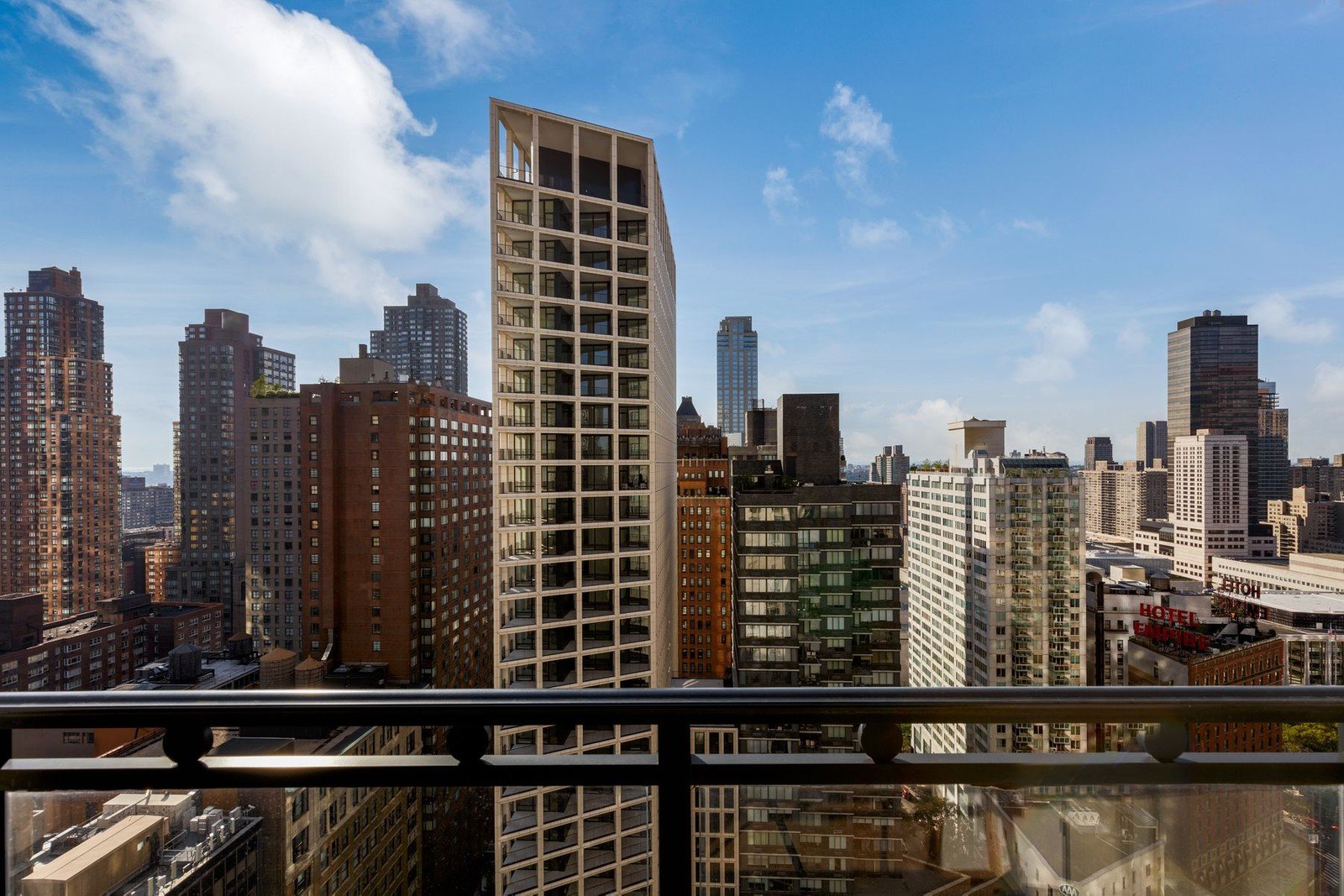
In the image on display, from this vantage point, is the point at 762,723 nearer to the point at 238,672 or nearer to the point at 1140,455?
the point at 238,672

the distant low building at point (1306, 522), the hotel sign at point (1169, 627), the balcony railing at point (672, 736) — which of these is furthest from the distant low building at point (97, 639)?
the distant low building at point (1306, 522)

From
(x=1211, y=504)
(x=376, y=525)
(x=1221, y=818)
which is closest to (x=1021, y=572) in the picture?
(x=1221, y=818)

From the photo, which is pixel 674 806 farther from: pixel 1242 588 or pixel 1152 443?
pixel 1152 443

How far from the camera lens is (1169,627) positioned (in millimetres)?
23031

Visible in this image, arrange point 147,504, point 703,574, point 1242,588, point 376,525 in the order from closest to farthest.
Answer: point 376,525 → point 703,574 → point 1242,588 → point 147,504

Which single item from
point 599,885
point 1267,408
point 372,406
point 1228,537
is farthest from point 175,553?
point 1267,408

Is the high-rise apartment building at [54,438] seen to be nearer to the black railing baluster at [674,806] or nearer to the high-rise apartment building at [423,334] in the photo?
the high-rise apartment building at [423,334]

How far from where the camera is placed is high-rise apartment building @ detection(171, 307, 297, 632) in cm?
3061

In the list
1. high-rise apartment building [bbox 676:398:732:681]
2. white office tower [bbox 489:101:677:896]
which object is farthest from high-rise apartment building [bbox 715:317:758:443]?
white office tower [bbox 489:101:677:896]

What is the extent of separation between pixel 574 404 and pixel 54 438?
34.5 meters

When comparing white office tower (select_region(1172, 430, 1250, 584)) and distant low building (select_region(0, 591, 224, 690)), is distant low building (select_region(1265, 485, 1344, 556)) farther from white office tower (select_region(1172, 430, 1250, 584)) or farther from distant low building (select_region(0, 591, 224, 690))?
distant low building (select_region(0, 591, 224, 690))

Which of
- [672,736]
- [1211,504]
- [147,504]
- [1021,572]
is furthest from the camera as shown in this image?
[1211,504]

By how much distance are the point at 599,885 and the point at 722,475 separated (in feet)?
98.4

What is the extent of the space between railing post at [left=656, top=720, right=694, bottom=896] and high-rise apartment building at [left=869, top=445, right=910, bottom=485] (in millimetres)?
46625
